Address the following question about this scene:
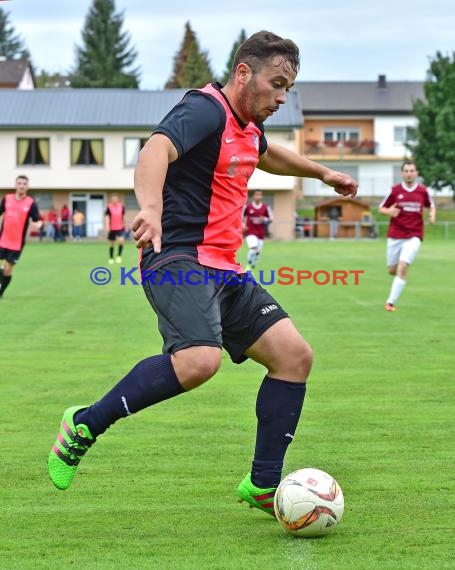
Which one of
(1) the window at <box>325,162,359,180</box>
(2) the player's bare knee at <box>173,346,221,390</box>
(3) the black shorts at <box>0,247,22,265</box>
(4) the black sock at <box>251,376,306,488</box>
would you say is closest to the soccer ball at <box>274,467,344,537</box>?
(4) the black sock at <box>251,376,306,488</box>

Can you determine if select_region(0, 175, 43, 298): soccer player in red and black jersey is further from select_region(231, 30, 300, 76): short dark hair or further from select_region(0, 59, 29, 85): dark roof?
select_region(0, 59, 29, 85): dark roof

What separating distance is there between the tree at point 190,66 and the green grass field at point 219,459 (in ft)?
301

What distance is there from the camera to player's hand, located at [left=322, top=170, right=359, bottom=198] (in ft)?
20.5

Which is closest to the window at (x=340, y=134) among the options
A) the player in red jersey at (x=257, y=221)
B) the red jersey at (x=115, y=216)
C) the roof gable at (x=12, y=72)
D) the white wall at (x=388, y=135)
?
the white wall at (x=388, y=135)

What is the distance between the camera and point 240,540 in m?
5.09

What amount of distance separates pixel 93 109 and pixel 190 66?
137ft

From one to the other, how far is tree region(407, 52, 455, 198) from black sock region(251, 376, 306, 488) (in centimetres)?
7250

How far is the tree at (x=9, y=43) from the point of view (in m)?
128

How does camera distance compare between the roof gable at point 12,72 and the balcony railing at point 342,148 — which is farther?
the balcony railing at point 342,148

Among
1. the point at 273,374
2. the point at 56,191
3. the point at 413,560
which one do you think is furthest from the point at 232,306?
the point at 56,191

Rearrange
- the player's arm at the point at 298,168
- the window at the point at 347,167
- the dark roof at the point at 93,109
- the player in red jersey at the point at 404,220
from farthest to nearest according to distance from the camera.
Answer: the window at the point at 347,167
the dark roof at the point at 93,109
the player in red jersey at the point at 404,220
the player's arm at the point at 298,168

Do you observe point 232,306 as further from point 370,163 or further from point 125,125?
point 370,163

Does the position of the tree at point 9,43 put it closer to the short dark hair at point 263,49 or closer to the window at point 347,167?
the window at point 347,167

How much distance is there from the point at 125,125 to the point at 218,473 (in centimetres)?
6235
